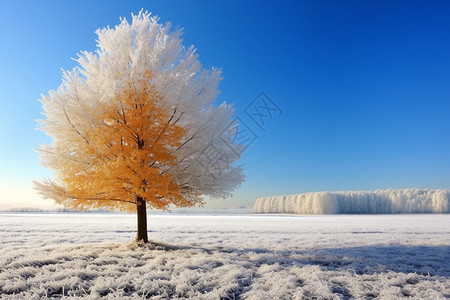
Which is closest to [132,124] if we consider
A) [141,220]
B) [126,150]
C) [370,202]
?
[126,150]

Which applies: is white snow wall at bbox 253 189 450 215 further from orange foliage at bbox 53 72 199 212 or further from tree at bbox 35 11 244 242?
orange foliage at bbox 53 72 199 212

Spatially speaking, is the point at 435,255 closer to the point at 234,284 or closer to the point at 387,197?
the point at 234,284

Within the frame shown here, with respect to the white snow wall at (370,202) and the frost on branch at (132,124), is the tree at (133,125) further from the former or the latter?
the white snow wall at (370,202)

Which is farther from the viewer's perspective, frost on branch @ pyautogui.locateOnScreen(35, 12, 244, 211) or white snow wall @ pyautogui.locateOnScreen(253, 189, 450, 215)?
Result: white snow wall @ pyautogui.locateOnScreen(253, 189, 450, 215)

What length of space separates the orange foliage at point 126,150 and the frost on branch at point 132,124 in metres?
0.03

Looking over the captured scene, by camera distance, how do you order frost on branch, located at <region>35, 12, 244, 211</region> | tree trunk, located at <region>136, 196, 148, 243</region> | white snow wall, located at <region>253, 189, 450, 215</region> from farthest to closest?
white snow wall, located at <region>253, 189, 450, 215</region>
tree trunk, located at <region>136, 196, 148, 243</region>
frost on branch, located at <region>35, 12, 244, 211</region>

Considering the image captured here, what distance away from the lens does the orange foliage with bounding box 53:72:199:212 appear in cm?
967

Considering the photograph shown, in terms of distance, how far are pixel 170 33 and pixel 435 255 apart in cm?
1280

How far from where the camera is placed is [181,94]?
988cm

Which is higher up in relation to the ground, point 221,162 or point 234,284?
point 221,162

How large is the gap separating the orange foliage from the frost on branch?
0.03 metres

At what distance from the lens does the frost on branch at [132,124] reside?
966 cm

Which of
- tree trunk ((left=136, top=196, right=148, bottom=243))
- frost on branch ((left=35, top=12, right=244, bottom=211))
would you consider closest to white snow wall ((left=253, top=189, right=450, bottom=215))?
tree trunk ((left=136, top=196, right=148, bottom=243))

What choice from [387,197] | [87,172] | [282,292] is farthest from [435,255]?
[387,197]
